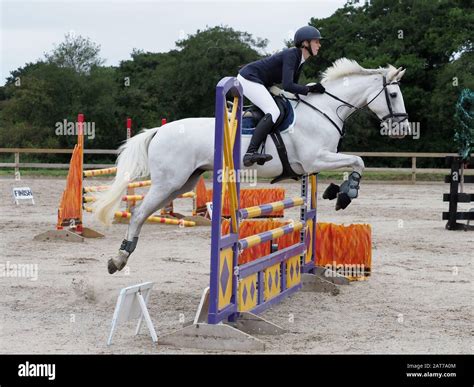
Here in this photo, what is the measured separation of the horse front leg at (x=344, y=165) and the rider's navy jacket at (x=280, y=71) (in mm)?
598

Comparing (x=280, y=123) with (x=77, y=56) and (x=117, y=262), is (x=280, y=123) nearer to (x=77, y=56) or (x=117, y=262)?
(x=117, y=262)

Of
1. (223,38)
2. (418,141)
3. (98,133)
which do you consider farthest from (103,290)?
(223,38)

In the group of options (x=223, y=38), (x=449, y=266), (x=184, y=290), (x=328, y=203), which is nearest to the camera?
(x=184, y=290)

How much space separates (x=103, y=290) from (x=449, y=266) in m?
4.15

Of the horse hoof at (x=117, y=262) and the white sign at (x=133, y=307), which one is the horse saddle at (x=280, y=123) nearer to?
the horse hoof at (x=117, y=262)

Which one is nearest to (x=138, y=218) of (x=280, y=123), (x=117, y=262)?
(x=117, y=262)

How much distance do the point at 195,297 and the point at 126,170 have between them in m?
1.27

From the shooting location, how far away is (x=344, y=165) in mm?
6645

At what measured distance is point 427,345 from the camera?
5160 millimetres

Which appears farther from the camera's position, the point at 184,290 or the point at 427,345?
the point at 184,290

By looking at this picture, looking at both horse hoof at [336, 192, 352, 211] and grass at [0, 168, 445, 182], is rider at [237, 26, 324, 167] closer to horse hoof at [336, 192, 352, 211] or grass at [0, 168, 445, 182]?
horse hoof at [336, 192, 352, 211]

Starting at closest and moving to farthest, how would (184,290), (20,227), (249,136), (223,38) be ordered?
(249,136) → (184,290) → (20,227) → (223,38)

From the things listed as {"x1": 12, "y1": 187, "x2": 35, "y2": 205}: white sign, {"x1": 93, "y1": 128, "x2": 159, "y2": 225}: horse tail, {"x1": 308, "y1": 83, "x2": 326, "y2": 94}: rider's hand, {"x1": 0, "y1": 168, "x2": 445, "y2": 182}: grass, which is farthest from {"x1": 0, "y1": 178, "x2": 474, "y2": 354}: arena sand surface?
{"x1": 0, "y1": 168, "x2": 445, "y2": 182}: grass

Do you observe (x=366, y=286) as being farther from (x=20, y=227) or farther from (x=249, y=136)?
(x=20, y=227)
